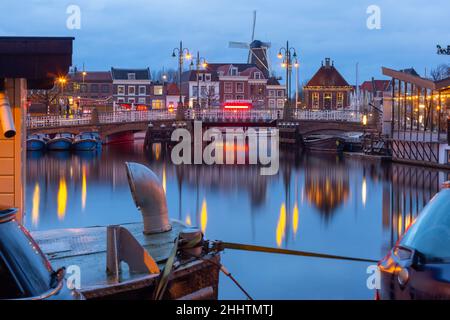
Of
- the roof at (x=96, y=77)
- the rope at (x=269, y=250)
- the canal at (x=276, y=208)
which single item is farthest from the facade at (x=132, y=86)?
the rope at (x=269, y=250)

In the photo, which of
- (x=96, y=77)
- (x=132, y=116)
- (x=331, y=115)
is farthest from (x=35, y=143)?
(x=96, y=77)

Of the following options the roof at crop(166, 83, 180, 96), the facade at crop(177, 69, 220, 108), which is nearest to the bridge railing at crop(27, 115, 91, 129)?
the facade at crop(177, 69, 220, 108)

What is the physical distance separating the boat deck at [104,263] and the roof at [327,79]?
9542cm

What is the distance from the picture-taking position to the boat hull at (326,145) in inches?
2333

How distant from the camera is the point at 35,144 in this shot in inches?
2330

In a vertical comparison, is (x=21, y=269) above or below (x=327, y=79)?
below

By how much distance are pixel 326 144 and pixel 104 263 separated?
52.3 metres

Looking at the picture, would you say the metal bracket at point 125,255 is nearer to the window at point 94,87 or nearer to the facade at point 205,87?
the facade at point 205,87

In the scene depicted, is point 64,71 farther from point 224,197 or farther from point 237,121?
point 237,121

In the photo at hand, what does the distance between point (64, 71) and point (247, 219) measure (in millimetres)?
14509

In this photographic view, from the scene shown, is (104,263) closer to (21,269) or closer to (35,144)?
(21,269)

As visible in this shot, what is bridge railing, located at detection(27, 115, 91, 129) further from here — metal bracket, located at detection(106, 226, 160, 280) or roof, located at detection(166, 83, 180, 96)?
metal bracket, located at detection(106, 226, 160, 280)

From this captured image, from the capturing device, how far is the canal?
48.9ft

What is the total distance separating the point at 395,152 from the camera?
4459 centimetres
